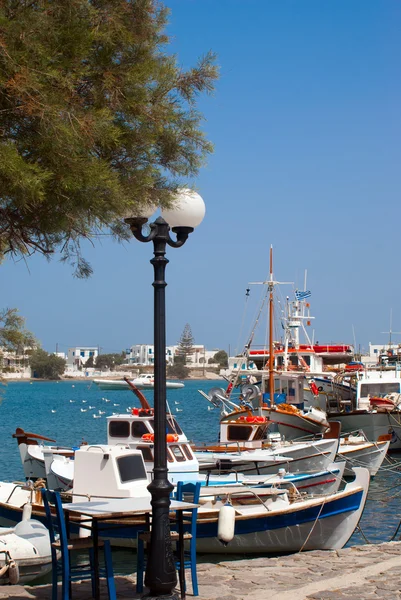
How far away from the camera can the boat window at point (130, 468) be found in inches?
556

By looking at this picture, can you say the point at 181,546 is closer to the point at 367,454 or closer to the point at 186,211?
the point at 186,211

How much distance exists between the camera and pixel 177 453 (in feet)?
59.4

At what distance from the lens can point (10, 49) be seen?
710cm

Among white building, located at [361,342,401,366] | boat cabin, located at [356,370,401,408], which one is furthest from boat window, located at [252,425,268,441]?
white building, located at [361,342,401,366]

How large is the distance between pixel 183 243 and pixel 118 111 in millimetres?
1579

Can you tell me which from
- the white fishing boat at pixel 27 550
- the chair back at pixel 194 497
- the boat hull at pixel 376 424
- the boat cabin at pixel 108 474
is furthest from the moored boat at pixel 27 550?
the boat hull at pixel 376 424

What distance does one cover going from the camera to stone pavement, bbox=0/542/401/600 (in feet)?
30.8

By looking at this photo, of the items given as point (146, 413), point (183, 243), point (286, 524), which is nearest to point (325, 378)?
point (146, 413)

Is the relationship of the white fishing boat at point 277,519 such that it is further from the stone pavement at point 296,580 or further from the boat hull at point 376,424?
the boat hull at point 376,424

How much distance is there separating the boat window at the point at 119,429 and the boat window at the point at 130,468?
4.72m

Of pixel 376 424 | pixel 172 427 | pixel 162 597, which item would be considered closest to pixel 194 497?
pixel 162 597

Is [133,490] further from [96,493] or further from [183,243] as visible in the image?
[183,243]

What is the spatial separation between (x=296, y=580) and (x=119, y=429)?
9740 mm

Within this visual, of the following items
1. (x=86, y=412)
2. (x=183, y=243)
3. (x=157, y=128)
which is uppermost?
(x=157, y=128)
